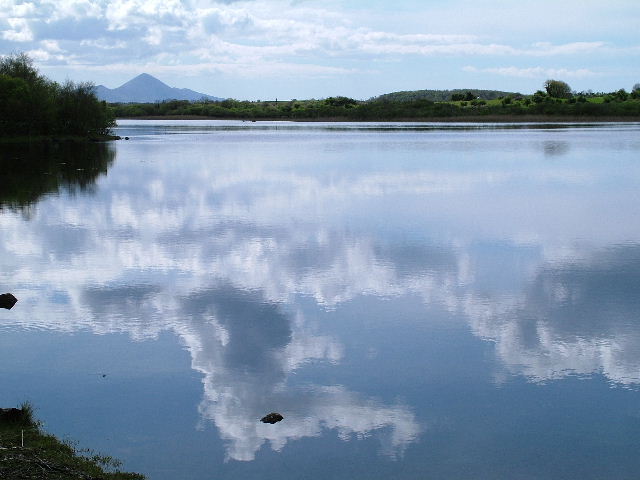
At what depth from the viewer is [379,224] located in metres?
19.5

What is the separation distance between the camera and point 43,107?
2544 inches

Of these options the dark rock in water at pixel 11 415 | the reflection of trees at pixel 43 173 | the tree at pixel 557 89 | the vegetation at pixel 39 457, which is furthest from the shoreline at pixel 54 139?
the tree at pixel 557 89

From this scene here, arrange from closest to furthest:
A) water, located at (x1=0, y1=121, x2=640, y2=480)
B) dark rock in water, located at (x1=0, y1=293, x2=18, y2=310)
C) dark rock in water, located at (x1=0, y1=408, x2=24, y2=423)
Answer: water, located at (x1=0, y1=121, x2=640, y2=480), dark rock in water, located at (x1=0, y1=408, x2=24, y2=423), dark rock in water, located at (x1=0, y1=293, x2=18, y2=310)

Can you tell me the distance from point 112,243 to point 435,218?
8.93m

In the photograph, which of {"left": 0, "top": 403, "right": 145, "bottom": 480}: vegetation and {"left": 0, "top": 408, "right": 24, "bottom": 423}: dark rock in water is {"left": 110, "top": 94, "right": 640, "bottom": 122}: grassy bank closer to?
{"left": 0, "top": 408, "right": 24, "bottom": 423}: dark rock in water

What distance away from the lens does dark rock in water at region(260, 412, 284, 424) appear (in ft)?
24.9

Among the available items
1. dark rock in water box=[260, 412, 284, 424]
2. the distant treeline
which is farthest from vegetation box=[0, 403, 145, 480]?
the distant treeline

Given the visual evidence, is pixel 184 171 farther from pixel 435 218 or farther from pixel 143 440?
pixel 143 440

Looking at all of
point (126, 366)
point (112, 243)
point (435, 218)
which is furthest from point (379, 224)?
point (126, 366)

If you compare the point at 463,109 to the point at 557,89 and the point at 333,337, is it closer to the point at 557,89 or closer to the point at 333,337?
the point at 557,89

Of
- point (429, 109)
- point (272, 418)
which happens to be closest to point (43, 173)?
point (272, 418)

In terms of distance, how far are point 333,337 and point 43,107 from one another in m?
61.3

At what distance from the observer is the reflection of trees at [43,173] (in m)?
27.0

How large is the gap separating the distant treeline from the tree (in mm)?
4179
